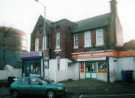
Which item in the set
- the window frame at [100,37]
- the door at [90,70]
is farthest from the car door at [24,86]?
the window frame at [100,37]

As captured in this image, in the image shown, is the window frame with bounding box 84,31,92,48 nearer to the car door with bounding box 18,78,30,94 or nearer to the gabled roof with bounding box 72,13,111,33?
the gabled roof with bounding box 72,13,111,33

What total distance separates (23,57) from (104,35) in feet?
49.6

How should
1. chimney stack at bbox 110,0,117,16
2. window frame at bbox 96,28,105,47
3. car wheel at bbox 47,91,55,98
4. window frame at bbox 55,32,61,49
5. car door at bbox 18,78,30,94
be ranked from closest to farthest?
car wheel at bbox 47,91,55,98
car door at bbox 18,78,30,94
window frame at bbox 96,28,105,47
chimney stack at bbox 110,0,117,16
window frame at bbox 55,32,61,49

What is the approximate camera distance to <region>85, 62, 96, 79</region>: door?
3147cm

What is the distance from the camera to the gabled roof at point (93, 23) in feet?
105

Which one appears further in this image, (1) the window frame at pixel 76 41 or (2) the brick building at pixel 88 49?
(1) the window frame at pixel 76 41

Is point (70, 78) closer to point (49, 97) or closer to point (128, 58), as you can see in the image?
point (128, 58)

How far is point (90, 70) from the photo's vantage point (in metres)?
32.0

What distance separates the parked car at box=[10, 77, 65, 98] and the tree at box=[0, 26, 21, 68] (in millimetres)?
30644

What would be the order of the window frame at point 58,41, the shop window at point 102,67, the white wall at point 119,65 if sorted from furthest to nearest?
the window frame at point 58,41 < the shop window at point 102,67 < the white wall at point 119,65

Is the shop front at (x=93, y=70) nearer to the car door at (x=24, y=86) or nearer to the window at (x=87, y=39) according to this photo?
the window at (x=87, y=39)

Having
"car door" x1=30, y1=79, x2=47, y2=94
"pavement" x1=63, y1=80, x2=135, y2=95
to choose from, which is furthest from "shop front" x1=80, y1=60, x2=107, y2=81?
"car door" x1=30, y1=79, x2=47, y2=94

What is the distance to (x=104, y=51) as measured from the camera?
29984 millimetres

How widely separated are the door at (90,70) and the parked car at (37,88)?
42.2ft
